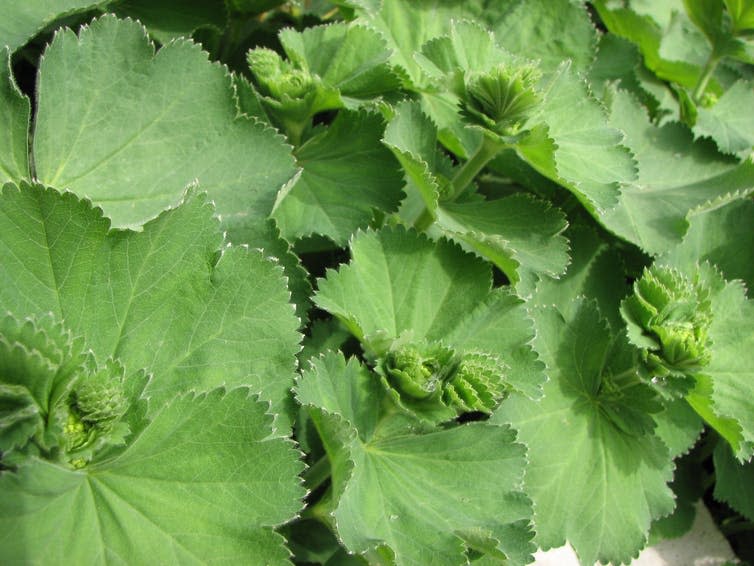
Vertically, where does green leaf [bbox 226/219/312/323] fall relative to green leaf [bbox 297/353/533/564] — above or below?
above

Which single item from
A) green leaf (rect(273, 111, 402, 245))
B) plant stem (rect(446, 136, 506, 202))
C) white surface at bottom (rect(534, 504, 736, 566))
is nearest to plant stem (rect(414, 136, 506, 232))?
plant stem (rect(446, 136, 506, 202))

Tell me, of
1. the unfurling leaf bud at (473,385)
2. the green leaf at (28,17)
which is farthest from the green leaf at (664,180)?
the green leaf at (28,17)

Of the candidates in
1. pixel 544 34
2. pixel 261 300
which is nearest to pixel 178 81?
pixel 261 300

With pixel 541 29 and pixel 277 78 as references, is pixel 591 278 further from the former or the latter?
pixel 277 78

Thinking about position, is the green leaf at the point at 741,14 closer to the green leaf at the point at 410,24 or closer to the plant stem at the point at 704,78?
the plant stem at the point at 704,78

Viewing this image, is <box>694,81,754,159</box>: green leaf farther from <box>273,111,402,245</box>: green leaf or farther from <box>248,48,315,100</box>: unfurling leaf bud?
<box>248,48,315,100</box>: unfurling leaf bud

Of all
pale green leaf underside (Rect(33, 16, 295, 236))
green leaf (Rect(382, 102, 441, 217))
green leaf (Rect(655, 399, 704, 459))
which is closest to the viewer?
pale green leaf underside (Rect(33, 16, 295, 236))
